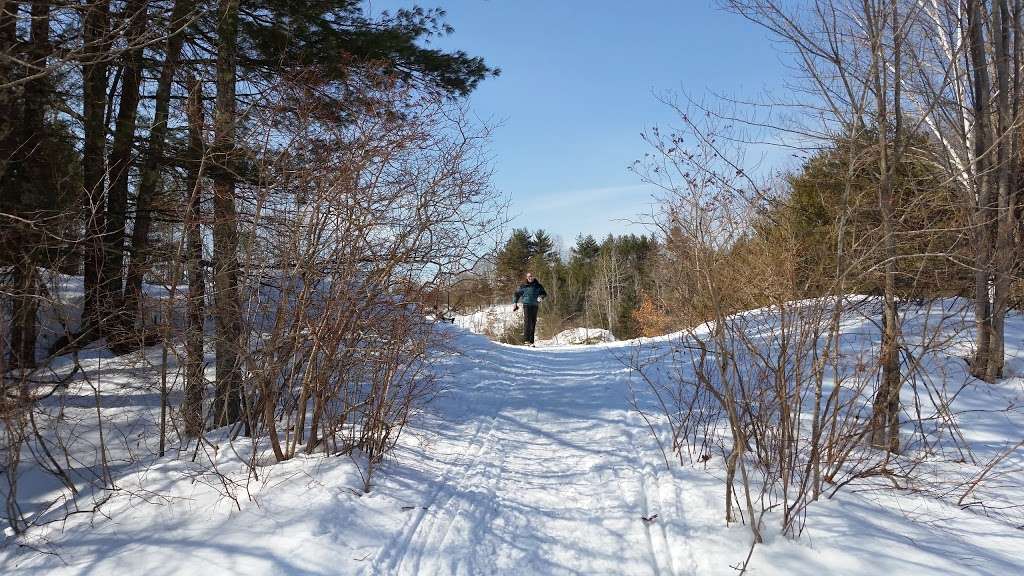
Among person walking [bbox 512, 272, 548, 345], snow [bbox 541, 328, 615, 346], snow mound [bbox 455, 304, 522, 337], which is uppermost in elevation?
person walking [bbox 512, 272, 548, 345]

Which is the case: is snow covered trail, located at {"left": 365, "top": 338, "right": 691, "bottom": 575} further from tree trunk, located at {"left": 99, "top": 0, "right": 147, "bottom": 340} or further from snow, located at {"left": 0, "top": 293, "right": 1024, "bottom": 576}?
tree trunk, located at {"left": 99, "top": 0, "right": 147, "bottom": 340}

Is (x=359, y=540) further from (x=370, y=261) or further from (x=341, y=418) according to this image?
(x=370, y=261)

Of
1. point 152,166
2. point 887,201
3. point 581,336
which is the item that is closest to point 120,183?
point 152,166

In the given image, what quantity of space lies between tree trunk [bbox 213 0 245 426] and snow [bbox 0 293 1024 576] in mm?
729

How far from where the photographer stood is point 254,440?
15.4ft

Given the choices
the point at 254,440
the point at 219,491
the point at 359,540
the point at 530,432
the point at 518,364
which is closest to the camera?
the point at 359,540

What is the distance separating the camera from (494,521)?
4.31 meters

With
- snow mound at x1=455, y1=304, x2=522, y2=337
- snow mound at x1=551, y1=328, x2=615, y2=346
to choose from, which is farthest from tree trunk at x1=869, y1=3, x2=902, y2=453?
snow mound at x1=551, y1=328, x2=615, y2=346

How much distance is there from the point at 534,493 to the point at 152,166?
23.2 ft

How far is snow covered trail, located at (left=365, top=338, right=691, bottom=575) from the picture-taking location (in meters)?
3.79

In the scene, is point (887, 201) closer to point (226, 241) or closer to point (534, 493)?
A: point (534, 493)

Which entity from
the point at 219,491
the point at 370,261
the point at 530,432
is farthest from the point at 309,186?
the point at 530,432

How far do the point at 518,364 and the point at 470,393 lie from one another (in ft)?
9.01

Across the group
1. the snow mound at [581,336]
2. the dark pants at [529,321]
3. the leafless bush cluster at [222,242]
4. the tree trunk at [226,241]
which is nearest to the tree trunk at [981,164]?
the leafless bush cluster at [222,242]
